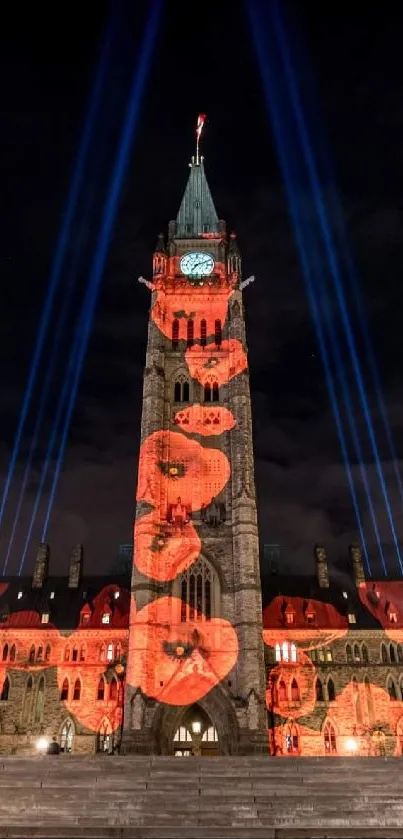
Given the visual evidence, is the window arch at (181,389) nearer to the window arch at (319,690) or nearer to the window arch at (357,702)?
the window arch at (319,690)

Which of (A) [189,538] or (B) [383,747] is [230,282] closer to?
(A) [189,538]

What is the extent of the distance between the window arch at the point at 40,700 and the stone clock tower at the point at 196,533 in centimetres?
1416

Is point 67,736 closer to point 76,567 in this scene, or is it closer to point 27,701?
point 27,701

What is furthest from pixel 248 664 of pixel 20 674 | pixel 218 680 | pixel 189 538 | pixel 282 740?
pixel 20 674

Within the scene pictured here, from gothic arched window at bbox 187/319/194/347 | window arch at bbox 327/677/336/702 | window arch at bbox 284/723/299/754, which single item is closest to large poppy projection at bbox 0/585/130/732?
window arch at bbox 284/723/299/754

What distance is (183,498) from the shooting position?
148 ft

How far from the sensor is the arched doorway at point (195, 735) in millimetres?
39188

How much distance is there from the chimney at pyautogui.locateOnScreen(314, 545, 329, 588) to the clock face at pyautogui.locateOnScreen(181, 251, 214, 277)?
2675cm

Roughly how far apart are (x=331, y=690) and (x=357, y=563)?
42.5 ft

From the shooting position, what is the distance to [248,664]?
1516 inches

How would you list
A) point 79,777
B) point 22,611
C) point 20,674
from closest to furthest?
point 79,777 < point 20,674 < point 22,611

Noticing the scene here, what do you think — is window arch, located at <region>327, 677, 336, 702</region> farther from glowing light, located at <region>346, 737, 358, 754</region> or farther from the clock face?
the clock face

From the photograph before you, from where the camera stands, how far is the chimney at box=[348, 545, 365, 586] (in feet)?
192

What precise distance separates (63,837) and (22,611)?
39531 mm
